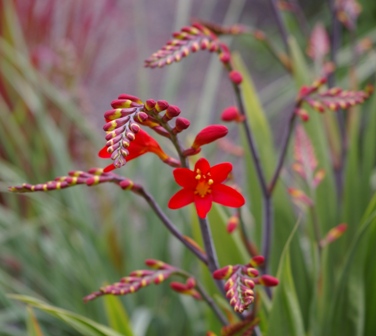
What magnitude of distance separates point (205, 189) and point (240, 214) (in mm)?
248

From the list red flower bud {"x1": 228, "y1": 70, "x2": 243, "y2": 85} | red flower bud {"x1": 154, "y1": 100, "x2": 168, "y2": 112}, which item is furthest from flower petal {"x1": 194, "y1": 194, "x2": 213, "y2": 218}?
red flower bud {"x1": 228, "y1": 70, "x2": 243, "y2": 85}

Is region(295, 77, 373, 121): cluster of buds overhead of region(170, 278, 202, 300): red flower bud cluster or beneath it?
overhead

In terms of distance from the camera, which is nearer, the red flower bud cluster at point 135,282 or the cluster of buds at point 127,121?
the cluster of buds at point 127,121

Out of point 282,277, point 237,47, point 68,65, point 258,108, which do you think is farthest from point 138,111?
point 237,47

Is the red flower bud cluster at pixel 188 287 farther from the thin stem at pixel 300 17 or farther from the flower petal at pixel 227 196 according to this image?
the thin stem at pixel 300 17

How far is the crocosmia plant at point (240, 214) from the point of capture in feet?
2.03

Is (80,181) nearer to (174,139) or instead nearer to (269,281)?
(174,139)


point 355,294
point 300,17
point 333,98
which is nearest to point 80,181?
point 333,98

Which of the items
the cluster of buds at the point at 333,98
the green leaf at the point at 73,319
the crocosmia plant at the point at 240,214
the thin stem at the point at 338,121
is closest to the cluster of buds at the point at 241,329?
the crocosmia plant at the point at 240,214

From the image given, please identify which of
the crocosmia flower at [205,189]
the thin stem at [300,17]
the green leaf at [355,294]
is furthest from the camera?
the thin stem at [300,17]

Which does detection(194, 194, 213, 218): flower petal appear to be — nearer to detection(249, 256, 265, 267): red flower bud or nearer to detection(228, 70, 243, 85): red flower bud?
detection(249, 256, 265, 267): red flower bud

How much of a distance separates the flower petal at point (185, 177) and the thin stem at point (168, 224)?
8 cm

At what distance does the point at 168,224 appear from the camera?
689 mm

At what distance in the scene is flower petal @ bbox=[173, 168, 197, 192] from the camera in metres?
0.60
